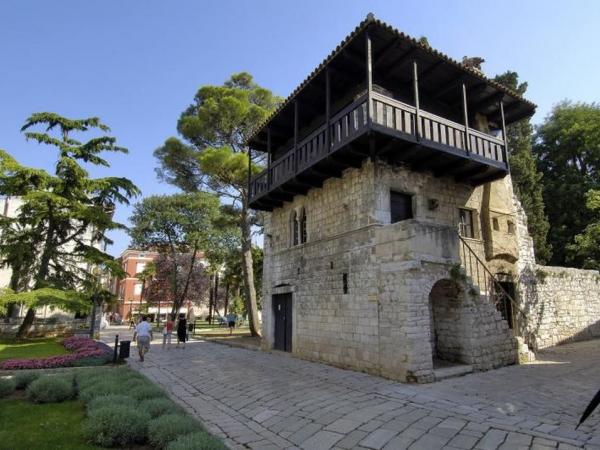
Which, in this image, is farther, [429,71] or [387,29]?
[429,71]

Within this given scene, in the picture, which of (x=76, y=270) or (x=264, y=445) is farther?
(x=76, y=270)

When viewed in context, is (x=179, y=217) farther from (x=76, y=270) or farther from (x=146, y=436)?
(x=146, y=436)

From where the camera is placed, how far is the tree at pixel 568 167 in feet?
79.5

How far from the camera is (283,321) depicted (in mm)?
14234

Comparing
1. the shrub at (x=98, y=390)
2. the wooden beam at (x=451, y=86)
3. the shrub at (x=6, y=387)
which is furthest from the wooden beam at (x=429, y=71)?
the shrub at (x=6, y=387)

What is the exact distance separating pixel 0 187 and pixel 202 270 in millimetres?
22176

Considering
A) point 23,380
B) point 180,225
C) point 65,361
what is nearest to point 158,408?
point 23,380

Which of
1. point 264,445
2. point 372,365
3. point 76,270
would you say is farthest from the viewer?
point 76,270

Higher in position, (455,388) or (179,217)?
(179,217)

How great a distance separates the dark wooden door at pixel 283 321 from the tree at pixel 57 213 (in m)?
9.84

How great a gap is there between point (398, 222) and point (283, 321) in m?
6.95

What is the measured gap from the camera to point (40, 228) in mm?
19172

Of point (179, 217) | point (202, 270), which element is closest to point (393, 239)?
point (179, 217)

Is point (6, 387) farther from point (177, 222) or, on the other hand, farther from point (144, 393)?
point (177, 222)
